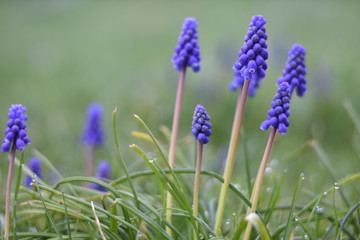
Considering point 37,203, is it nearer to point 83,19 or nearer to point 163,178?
point 163,178

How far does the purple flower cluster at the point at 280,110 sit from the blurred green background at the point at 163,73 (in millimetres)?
1129

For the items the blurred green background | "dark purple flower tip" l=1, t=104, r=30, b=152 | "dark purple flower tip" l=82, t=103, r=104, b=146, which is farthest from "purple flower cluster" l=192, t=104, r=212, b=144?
"dark purple flower tip" l=82, t=103, r=104, b=146

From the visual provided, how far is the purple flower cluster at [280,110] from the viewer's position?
2805mm

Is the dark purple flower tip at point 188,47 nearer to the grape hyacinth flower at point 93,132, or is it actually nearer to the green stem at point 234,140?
the green stem at point 234,140

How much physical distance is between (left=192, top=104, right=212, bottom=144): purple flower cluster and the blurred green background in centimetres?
111

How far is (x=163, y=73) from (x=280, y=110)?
7561 mm

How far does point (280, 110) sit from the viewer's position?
281cm

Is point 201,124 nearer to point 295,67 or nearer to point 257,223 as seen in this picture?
point 257,223

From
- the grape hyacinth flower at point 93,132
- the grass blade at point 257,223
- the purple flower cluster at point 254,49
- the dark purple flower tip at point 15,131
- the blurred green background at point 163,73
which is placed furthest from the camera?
the blurred green background at point 163,73

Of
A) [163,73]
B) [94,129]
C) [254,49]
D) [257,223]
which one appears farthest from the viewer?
[163,73]

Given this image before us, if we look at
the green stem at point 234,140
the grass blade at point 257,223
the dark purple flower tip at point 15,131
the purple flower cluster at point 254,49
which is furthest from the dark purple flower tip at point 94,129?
the grass blade at point 257,223

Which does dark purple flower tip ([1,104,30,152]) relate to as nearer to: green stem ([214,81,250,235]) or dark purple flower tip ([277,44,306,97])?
green stem ([214,81,250,235])

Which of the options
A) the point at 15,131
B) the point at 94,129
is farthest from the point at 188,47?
the point at 94,129

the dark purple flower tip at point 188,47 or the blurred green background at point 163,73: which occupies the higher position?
the blurred green background at point 163,73
